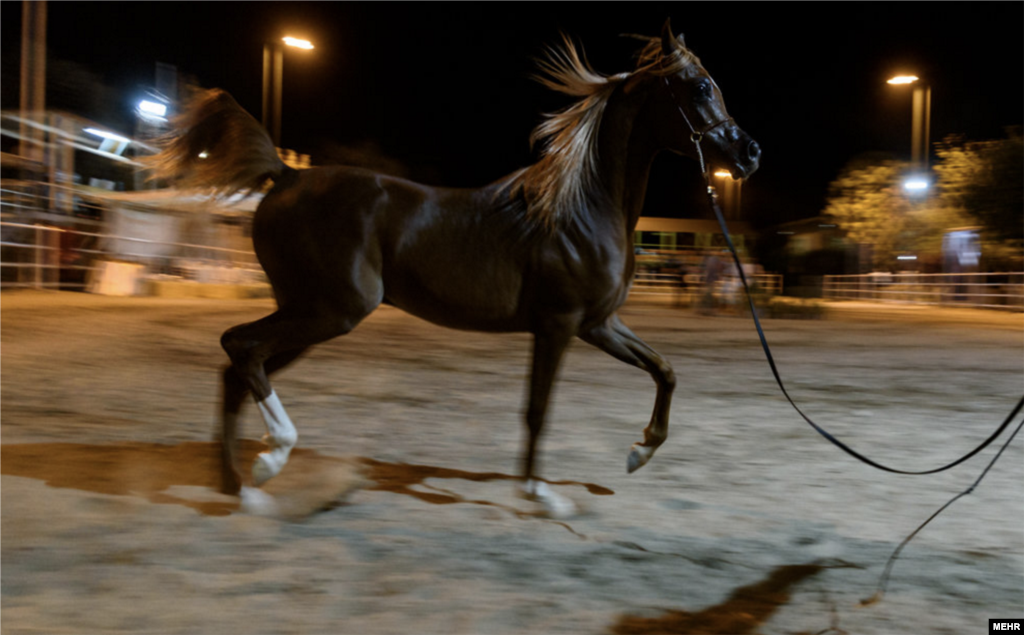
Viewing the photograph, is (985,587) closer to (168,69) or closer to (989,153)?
(168,69)

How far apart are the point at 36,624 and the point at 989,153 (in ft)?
104

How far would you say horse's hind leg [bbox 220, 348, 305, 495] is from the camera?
13.6 ft

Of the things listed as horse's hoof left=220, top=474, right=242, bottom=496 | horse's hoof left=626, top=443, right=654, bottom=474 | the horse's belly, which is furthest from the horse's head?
horse's hoof left=220, top=474, right=242, bottom=496

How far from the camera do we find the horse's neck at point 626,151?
441 centimetres

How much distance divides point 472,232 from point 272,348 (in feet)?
3.86

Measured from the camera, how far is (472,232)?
4.28m

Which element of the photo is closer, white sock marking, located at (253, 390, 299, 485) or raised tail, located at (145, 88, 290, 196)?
white sock marking, located at (253, 390, 299, 485)

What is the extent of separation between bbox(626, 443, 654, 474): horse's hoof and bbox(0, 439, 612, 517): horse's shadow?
20 centimetres

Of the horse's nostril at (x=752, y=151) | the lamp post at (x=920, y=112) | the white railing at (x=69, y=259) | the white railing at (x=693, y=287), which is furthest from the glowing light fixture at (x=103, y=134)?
the lamp post at (x=920, y=112)

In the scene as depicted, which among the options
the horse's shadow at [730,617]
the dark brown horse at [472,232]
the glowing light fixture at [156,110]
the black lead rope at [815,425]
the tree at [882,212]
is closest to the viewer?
the horse's shadow at [730,617]

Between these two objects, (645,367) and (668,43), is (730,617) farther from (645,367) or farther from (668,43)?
(668,43)

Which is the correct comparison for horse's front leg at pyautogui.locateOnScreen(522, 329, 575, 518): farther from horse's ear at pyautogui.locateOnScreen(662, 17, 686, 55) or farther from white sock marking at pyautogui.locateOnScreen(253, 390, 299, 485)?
horse's ear at pyautogui.locateOnScreen(662, 17, 686, 55)

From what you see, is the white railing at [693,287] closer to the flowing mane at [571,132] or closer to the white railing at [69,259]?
the flowing mane at [571,132]

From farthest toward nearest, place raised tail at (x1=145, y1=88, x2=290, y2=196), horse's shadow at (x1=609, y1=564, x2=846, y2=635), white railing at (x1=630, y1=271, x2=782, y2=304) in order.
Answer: white railing at (x1=630, y1=271, x2=782, y2=304) → raised tail at (x1=145, y1=88, x2=290, y2=196) → horse's shadow at (x1=609, y1=564, x2=846, y2=635)
